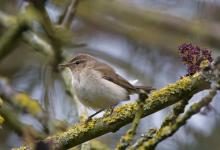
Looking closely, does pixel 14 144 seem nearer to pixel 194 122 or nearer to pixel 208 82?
pixel 194 122

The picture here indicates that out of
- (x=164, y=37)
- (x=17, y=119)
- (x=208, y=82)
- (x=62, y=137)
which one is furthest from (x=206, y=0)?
(x=208, y=82)

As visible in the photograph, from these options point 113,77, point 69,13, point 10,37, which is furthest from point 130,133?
point 69,13

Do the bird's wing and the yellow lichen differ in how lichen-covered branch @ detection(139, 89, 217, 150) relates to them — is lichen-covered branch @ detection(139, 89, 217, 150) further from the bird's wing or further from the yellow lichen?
the bird's wing

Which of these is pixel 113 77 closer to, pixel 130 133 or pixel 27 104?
pixel 27 104

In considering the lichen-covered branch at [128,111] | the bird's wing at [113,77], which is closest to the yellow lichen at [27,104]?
the lichen-covered branch at [128,111]

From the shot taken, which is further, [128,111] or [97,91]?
[97,91]

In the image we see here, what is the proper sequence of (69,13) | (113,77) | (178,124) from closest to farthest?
(178,124)
(113,77)
(69,13)

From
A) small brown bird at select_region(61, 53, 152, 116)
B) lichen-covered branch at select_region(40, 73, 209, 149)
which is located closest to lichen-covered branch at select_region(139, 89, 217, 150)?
lichen-covered branch at select_region(40, 73, 209, 149)

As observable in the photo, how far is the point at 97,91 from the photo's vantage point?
12.6 feet

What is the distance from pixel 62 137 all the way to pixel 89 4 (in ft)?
9.26

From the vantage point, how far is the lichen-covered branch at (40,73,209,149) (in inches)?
94.0

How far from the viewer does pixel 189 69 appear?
2.43 metres

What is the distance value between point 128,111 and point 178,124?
2.16 ft

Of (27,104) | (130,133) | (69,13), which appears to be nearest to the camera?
(130,133)
